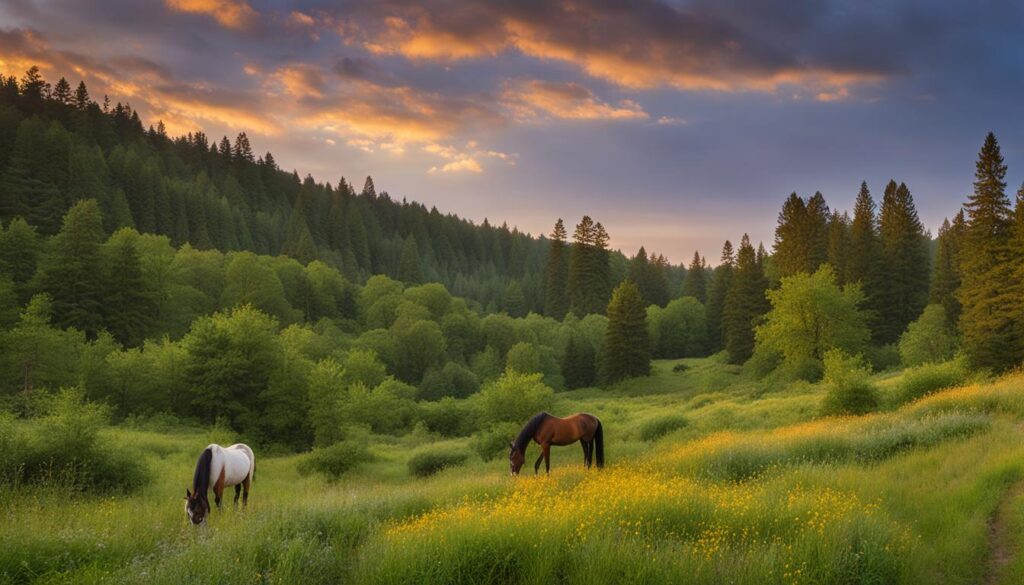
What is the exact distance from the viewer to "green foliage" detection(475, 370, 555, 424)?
1341 inches

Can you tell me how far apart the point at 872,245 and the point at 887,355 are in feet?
52.7

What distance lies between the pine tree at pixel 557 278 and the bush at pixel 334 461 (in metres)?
96.8

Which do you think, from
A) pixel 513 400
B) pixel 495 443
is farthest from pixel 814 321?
pixel 495 443

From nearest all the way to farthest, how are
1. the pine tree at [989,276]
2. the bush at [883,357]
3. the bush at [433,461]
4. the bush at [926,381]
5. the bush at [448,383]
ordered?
the bush at [926,381], the bush at [433,461], the pine tree at [989,276], the bush at [883,357], the bush at [448,383]

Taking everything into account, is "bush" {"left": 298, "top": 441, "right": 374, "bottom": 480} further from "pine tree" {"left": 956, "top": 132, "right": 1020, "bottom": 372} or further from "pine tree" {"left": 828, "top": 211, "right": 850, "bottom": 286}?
"pine tree" {"left": 828, "top": 211, "right": 850, "bottom": 286}

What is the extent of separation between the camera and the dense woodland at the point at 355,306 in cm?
3944

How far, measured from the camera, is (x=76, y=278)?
5650cm

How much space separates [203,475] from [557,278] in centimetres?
11654

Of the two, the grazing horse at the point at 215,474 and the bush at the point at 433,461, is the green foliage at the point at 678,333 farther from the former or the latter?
the grazing horse at the point at 215,474

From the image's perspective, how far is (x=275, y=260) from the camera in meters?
98.8

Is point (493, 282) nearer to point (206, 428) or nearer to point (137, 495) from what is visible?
point (206, 428)

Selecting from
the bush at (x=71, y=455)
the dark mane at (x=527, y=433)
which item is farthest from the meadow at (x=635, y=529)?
the bush at (x=71, y=455)

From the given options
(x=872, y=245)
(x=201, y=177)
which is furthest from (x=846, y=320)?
(x=201, y=177)

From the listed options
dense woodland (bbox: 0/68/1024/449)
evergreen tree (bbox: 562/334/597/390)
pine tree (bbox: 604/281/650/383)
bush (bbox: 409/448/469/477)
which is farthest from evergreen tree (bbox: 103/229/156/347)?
pine tree (bbox: 604/281/650/383)
